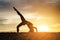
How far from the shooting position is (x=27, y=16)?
1.90m

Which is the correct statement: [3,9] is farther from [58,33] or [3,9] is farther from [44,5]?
[58,33]

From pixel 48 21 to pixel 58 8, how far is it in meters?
0.16

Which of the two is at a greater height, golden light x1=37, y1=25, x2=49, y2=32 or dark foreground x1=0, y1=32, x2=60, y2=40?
golden light x1=37, y1=25, x2=49, y2=32

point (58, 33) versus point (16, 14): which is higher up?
point (16, 14)

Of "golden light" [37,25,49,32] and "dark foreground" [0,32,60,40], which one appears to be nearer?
"dark foreground" [0,32,60,40]

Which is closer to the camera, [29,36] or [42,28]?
[29,36]

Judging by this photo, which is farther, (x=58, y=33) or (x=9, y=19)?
(x=9, y=19)

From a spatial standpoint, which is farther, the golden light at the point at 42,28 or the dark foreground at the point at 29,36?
the golden light at the point at 42,28

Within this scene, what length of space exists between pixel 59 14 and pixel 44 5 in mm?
159

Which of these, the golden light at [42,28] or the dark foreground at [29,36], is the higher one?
the golden light at [42,28]

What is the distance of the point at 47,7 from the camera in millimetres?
1928

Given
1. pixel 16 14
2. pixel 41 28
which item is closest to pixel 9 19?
pixel 16 14

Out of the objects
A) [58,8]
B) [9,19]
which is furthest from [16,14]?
[58,8]

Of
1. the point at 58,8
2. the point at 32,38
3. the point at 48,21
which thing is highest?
the point at 58,8
